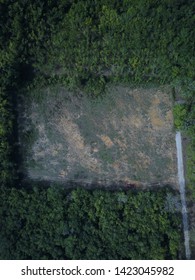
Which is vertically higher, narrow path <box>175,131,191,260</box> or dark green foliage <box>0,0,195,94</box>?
dark green foliage <box>0,0,195,94</box>

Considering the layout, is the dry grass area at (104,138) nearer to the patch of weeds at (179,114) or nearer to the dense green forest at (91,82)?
the patch of weeds at (179,114)

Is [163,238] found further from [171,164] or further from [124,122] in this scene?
[124,122]

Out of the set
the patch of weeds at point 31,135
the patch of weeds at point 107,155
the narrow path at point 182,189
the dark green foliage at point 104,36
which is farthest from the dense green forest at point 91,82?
the patch of weeds at point 107,155

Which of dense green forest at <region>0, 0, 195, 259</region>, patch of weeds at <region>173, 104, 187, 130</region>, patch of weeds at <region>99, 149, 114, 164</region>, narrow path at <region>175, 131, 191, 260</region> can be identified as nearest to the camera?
dense green forest at <region>0, 0, 195, 259</region>

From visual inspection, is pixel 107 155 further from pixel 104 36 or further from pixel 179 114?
pixel 104 36

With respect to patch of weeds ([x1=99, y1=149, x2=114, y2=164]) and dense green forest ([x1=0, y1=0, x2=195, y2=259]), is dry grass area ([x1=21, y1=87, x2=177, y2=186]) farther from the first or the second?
dense green forest ([x1=0, y1=0, x2=195, y2=259])

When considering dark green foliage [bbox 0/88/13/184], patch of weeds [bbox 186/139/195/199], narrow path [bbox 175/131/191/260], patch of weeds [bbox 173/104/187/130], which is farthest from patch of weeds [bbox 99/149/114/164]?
dark green foliage [bbox 0/88/13/184]

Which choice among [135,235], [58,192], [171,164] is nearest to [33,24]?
[58,192]
